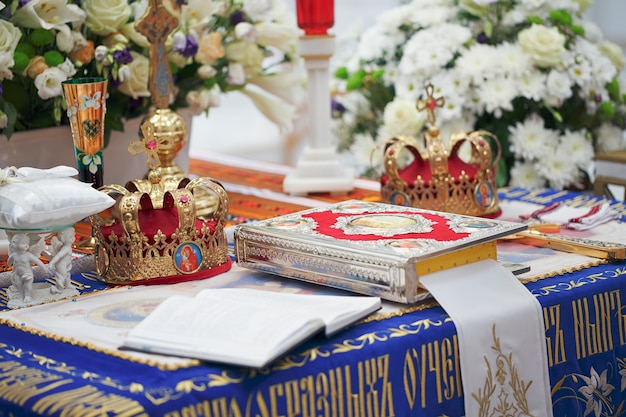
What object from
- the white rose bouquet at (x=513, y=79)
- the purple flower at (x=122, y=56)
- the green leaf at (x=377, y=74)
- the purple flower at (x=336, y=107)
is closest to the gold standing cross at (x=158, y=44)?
the purple flower at (x=122, y=56)

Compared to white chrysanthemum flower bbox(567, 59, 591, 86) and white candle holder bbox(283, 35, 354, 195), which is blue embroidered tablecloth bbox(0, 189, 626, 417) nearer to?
white candle holder bbox(283, 35, 354, 195)

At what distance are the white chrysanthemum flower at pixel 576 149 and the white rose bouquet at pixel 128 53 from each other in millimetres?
614

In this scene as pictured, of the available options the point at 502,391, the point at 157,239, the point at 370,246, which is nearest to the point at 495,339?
the point at 502,391

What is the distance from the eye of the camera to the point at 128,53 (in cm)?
186

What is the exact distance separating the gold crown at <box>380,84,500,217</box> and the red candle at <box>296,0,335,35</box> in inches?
18.3

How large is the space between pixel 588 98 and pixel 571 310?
1.05 metres

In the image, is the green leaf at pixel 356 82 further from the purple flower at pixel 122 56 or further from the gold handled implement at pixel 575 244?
the gold handled implement at pixel 575 244

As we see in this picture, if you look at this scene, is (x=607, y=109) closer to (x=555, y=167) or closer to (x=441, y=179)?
(x=555, y=167)

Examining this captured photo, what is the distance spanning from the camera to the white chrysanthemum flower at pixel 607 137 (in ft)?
7.95

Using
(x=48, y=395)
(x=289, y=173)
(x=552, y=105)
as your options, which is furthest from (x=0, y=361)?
(x=552, y=105)

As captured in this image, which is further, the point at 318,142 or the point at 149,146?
the point at 318,142

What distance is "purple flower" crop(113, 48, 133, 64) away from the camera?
1.84 meters

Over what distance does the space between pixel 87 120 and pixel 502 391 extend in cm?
73

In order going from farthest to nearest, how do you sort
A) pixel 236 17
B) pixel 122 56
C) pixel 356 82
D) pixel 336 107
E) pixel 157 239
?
pixel 336 107 < pixel 356 82 < pixel 236 17 < pixel 122 56 < pixel 157 239
